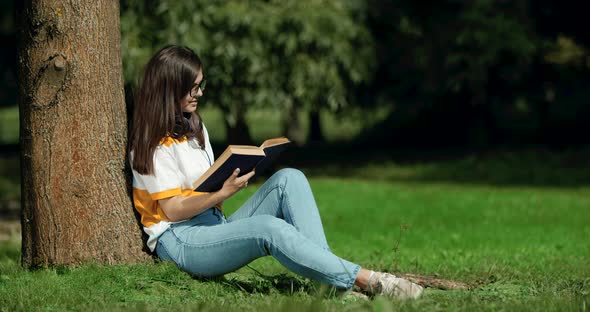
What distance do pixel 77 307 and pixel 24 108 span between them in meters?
1.59

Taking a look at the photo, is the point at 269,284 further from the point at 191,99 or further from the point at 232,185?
the point at 191,99

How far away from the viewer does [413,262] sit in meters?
7.84

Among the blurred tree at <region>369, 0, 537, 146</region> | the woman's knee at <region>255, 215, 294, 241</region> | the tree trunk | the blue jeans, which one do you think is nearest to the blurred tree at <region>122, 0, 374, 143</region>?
the blurred tree at <region>369, 0, 537, 146</region>

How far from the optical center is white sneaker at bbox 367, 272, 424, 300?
206 inches

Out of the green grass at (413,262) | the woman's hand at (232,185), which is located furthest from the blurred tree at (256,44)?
the woman's hand at (232,185)

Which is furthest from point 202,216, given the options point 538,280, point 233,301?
point 538,280

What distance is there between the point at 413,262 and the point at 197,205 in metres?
2.92

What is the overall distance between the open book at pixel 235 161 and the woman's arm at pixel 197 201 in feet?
0.15

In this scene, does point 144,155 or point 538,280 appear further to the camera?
point 538,280

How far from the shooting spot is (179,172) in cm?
564

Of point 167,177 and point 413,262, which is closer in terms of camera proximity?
point 167,177

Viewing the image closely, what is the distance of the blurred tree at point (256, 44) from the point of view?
50.8ft

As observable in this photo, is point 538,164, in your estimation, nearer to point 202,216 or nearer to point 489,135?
point 489,135

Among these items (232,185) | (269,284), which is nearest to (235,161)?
(232,185)
